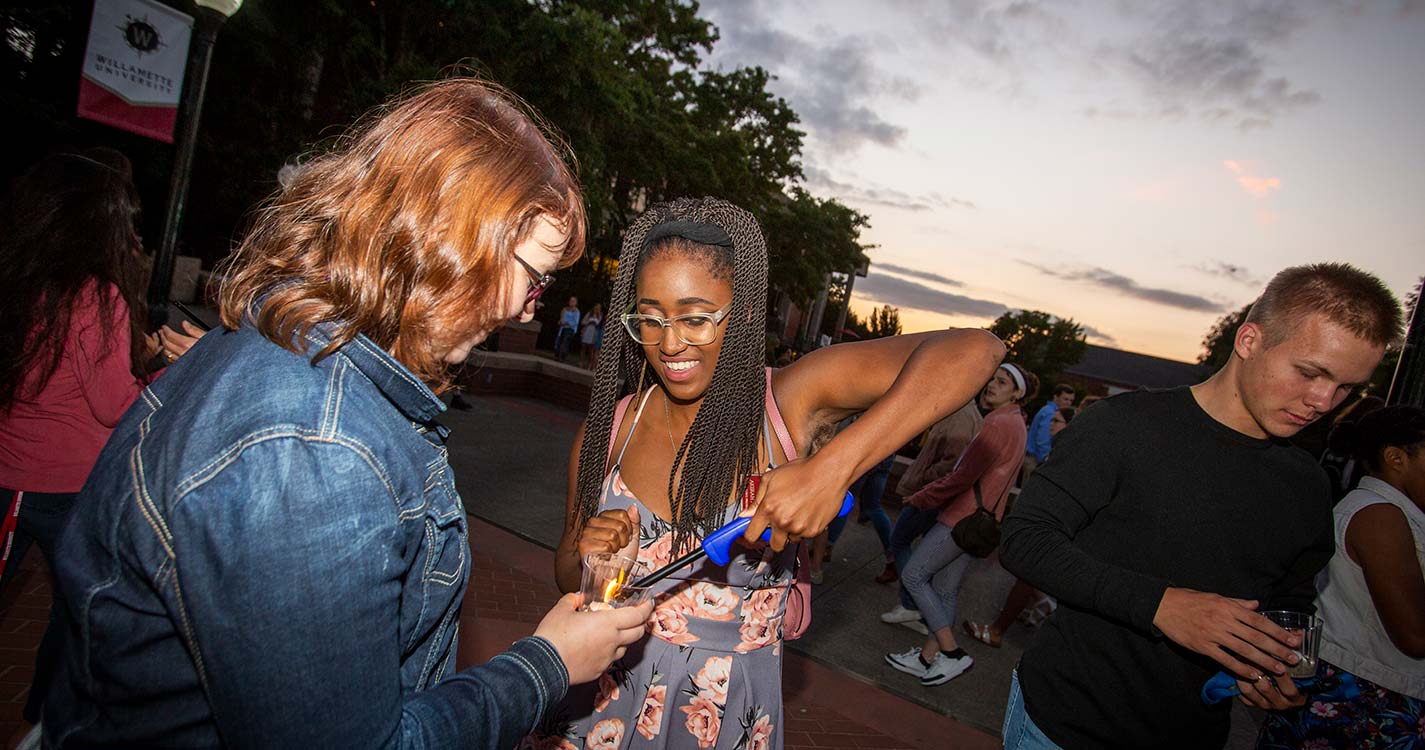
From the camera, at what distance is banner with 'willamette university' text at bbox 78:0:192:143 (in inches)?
217

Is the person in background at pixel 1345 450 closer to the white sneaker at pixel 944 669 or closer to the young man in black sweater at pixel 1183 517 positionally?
the young man in black sweater at pixel 1183 517

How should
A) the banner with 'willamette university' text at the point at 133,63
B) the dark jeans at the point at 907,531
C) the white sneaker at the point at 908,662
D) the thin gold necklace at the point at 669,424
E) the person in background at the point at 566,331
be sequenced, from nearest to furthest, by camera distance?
the thin gold necklace at the point at 669,424 → the white sneaker at the point at 908,662 → the banner with 'willamette university' text at the point at 133,63 → the dark jeans at the point at 907,531 → the person in background at the point at 566,331

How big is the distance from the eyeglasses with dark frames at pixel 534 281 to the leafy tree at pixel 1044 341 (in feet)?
232

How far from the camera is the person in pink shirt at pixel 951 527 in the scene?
496cm

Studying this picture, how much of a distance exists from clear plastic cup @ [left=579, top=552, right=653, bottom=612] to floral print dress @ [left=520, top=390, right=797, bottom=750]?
52 cm

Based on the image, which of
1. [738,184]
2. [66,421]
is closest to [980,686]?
[66,421]

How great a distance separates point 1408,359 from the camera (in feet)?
16.1

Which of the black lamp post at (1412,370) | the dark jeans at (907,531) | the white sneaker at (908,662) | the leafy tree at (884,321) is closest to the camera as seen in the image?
the black lamp post at (1412,370)

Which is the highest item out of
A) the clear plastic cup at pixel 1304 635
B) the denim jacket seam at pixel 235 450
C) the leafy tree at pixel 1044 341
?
the leafy tree at pixel 1044 341

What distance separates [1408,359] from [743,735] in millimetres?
5903

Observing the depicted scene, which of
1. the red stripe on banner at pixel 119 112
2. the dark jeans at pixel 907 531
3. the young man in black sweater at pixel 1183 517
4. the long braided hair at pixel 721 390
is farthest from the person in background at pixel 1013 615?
the red stripe on banner at pixel 119 112

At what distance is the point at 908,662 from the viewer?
4.96m

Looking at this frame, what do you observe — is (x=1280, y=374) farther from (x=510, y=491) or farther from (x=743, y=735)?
(x=510, y=491)

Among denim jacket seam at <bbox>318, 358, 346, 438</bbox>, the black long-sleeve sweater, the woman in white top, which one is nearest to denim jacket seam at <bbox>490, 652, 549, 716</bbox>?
denim jacket seam at <bbox>318, 358, 346, 438</bbox>
